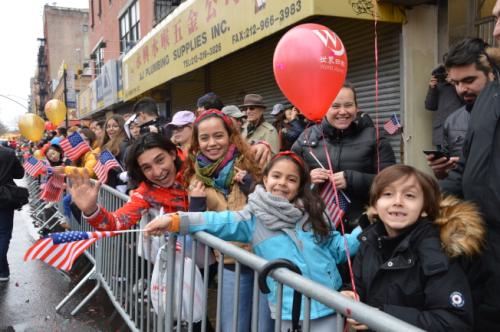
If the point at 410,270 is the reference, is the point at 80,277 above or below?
below

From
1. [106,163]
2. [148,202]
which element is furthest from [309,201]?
[106,163]

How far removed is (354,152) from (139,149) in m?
1.59

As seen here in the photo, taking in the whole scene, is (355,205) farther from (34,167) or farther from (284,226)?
(34,167)

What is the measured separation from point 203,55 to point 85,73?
26608mm

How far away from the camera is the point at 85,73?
31.8 metres

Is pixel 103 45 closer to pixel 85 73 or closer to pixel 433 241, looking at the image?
pixel 85 73

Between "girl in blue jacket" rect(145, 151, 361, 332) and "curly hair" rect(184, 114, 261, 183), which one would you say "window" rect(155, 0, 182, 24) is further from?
"girl in blue jacket" rect(145, 151, 361, 332)

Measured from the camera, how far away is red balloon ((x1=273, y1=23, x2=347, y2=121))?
3.01 m

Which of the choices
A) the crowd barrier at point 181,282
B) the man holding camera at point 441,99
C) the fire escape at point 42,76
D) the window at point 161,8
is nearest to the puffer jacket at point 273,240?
the crowd barrier at point 181,282

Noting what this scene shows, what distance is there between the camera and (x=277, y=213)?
243 cm

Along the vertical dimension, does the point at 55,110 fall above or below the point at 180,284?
above

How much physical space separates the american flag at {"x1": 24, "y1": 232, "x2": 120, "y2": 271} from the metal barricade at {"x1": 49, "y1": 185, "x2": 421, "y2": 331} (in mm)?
553

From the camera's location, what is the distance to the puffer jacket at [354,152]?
3350mm

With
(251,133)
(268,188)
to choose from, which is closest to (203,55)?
(251,133)
